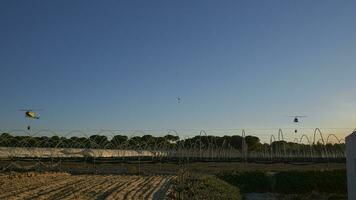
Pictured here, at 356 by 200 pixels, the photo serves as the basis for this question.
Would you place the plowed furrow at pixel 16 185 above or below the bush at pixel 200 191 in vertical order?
above

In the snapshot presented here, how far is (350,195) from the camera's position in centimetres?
2267

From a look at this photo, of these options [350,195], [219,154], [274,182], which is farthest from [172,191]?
[219,154]

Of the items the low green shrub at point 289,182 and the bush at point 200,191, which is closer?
the bush at point 200,191

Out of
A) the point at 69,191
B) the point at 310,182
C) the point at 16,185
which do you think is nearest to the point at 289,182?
the point at 310,182

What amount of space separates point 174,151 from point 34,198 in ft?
155

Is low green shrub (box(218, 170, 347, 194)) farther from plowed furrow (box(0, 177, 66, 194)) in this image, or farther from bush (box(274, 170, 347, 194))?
plowed furrow (box(0, 177, 66, 194))

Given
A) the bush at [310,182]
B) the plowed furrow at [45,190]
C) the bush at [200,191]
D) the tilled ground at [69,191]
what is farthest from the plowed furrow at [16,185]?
the bush at [310,182]

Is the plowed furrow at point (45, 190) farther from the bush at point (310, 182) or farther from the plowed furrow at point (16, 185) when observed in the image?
the bush at point (310, 182)

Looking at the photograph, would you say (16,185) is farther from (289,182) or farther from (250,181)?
(289,182)

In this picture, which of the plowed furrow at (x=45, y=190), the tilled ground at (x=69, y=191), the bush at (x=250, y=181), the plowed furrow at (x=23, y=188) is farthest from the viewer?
the bush at (x=250, y=181)

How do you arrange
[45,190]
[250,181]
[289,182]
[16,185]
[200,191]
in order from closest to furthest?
[45,190] → [200,191] → [16,185] → [250,181] → [289,182]

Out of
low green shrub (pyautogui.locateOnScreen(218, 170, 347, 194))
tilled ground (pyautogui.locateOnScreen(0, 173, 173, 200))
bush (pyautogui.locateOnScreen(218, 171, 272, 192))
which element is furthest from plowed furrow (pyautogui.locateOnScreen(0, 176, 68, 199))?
low green shrub (pyautogui.locateOnScreen(218, 170, 347, 194))

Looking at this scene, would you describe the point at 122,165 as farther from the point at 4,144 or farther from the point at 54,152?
the point at 4,144

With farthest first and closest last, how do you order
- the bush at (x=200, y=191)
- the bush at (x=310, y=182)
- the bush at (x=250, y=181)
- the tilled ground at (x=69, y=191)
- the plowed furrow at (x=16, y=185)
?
1. the bush at (x=310, y=182)
2. the bush at (x=250, y=181)
3. the plowed furrow at (x=16, y=185)
4. the bush at (x=200, y=191)
5. the tilled ground at (x=69, y=191)
